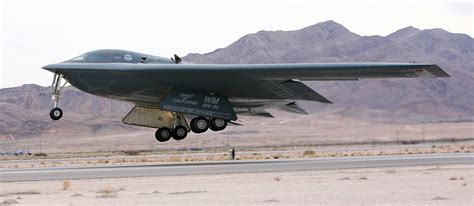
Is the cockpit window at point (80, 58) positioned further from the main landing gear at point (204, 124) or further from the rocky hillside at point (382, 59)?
the rocky hillside at point (382, 59)

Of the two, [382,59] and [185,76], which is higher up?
[382,59]

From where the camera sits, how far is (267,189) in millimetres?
21938

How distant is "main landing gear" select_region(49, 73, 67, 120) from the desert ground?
927cm

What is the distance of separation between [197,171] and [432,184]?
10.4 m

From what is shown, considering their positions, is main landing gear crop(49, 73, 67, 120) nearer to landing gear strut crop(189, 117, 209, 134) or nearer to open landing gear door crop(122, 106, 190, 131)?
open landing gear door crop(122, 106, 190, 131)

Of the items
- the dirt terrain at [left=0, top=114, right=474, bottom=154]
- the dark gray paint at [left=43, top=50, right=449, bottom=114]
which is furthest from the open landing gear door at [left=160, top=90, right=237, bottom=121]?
the dirt terrain at [left=0, top=114, right=474, bottom=154]

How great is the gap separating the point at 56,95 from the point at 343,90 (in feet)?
43.2

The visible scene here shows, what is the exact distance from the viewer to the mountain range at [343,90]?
33688mm

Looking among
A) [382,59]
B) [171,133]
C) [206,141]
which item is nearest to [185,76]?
A: [171,133]

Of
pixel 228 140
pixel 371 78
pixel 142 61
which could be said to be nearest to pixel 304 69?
pixel 371 78

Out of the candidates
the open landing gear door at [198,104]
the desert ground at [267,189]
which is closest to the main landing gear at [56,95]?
the open landing gear door at [198,104]

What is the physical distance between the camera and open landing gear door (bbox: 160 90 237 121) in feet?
119

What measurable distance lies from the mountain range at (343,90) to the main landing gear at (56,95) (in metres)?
11.6

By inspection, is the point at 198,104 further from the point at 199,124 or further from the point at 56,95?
the point at 56,95
